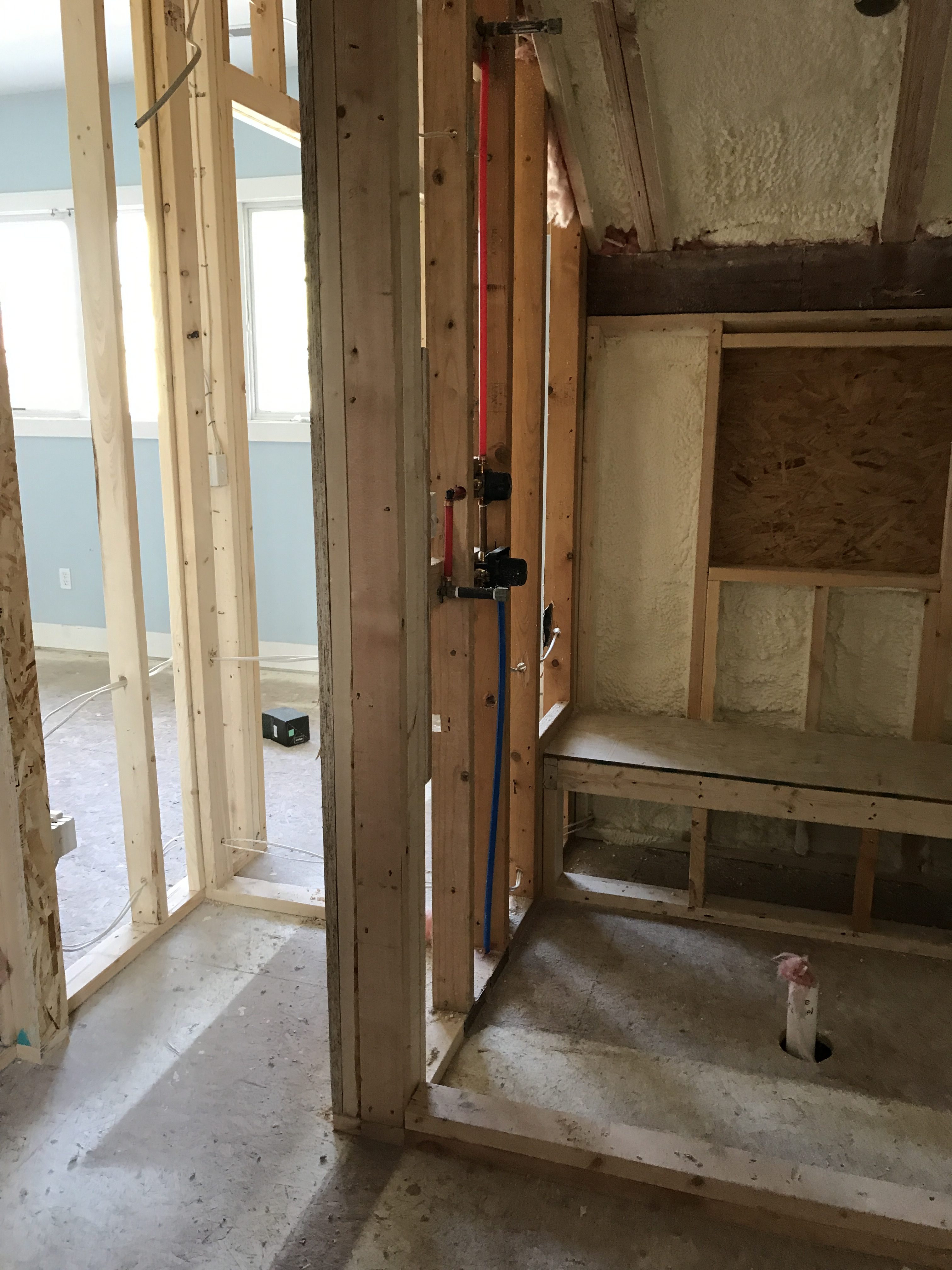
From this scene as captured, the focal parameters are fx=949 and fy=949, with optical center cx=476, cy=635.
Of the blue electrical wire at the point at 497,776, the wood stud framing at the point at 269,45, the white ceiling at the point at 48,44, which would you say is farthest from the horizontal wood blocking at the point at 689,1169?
the white ceiling at the point at 48,44

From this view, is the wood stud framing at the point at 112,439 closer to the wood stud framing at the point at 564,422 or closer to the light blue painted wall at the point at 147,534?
the wood stud framing at the point at 564,422

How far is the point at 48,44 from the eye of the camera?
4109mm

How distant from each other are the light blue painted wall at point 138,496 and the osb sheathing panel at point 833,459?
228 centimetres

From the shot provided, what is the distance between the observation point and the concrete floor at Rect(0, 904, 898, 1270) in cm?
150

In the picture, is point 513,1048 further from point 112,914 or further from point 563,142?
point 563,142

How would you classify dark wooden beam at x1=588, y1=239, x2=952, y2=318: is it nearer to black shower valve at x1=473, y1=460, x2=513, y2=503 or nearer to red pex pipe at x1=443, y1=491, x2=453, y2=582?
black shower valve at x1=473, y1=460, x2=513, y2=503

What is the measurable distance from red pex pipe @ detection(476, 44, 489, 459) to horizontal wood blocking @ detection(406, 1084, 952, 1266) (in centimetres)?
129

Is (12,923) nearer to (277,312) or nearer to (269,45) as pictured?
(269,45)

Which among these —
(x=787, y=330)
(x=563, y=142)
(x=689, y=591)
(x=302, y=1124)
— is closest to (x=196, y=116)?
(x=563, y=142)

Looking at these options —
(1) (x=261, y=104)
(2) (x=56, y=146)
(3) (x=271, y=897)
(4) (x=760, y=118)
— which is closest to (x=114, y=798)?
(3) (x=271, y=897)

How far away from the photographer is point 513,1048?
79.4 inches

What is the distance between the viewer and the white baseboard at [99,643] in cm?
495

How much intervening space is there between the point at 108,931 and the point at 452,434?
4.94 feet

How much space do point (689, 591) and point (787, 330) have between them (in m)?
0.78
